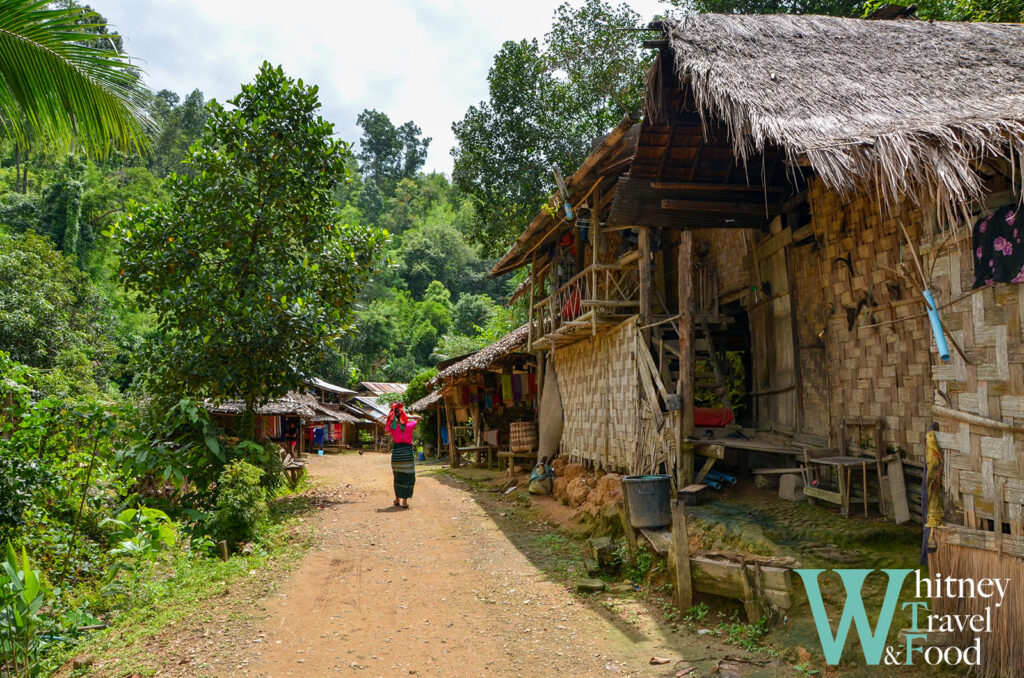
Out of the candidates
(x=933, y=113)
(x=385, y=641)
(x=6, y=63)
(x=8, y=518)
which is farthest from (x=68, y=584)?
(x=933, y=113)

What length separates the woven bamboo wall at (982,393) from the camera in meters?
3.75

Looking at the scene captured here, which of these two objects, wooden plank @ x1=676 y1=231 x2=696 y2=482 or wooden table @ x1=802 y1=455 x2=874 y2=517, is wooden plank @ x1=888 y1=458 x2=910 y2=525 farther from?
wooden plank @ x1=676 y1=231 x2=696 y2=482

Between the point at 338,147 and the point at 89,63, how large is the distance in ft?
27.8

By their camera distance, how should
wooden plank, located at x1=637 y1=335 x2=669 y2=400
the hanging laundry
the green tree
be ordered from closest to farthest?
wooden plank, located at x1=637 y1=335 x2=669 y2=400, the green tree, the hanging laundry

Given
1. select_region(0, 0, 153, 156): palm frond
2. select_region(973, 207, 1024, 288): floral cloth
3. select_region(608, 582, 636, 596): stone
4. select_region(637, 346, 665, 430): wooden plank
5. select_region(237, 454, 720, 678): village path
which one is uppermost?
select_region(0, 0, 153, 156): palm frond

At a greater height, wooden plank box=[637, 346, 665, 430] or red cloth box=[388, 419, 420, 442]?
wooden plank box=[637, 346, 665, 430]

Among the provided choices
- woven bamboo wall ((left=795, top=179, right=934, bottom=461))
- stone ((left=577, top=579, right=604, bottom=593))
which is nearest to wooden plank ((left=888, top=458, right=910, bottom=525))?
woven bamboo wall ((left=795, top=179, right=934, bottom=461))

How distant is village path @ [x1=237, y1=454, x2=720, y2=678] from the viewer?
15.6 ft

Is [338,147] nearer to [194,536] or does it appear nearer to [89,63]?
[194,536]

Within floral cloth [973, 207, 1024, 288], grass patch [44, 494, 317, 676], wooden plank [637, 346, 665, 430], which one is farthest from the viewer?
wooden plank [637, 346, 665, 430]

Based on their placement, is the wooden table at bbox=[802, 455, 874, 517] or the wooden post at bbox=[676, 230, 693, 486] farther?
the wooden post at bbox=[676, 230, 693, 486]

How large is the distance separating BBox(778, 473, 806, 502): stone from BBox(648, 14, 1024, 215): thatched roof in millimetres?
3131

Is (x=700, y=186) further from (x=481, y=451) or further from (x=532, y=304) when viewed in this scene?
(x=481, y=451)

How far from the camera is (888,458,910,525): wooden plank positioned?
228 inches
